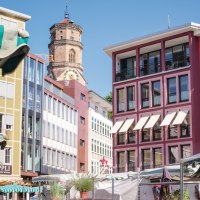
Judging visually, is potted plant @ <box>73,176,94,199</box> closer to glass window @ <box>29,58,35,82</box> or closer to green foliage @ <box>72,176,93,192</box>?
green foliage @ <box>72,176,93,192</box>

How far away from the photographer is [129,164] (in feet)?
161

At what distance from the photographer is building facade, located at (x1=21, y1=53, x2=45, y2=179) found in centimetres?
5247

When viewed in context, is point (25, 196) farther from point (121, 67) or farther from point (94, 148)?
point (94, 148)

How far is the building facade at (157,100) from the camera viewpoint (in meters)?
45.7

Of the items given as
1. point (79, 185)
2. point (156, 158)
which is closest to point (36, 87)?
point (156, 158)

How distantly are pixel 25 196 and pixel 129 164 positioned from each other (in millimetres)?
10907

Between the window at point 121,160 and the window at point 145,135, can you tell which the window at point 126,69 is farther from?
the window at point 121,160

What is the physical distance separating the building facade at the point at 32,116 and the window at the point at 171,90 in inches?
549

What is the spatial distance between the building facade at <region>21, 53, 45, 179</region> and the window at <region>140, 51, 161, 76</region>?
11065mm

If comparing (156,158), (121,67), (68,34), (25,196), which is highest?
(68,34)

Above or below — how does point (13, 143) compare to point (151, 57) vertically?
below

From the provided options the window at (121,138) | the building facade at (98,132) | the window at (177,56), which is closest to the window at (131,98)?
the window at (121,138)

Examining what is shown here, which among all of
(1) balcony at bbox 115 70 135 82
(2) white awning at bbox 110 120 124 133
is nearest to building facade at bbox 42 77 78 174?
(1) balcony at bbox 115 70 135 82

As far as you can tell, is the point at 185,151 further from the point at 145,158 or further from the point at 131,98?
the point at 131,98
